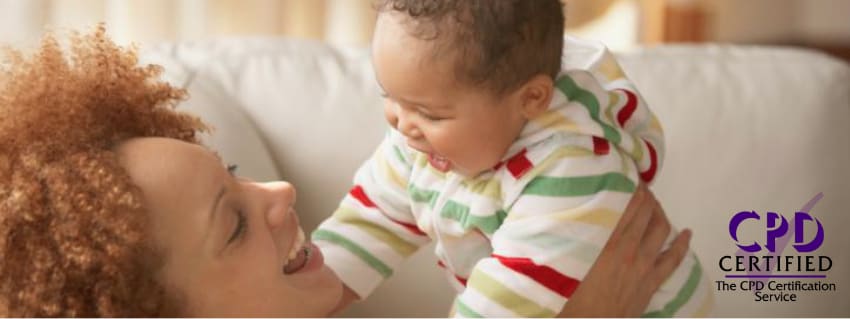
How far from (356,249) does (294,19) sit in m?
Answer: 1.51

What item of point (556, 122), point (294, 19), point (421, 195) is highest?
point (556, 122)

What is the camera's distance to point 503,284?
1.25m

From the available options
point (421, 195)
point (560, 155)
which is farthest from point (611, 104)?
point (421, 195)

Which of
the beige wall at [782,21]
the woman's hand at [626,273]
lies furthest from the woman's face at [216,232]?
the beige wall at [782,21]

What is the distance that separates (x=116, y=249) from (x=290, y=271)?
0.93ft

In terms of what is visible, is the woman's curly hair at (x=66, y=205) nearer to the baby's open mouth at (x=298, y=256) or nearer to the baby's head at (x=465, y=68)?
the baby's open mouth at (x=298, y=256)

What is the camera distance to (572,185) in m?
1.25

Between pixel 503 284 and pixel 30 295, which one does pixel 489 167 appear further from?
pixel 30 295

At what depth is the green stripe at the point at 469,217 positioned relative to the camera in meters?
1.32

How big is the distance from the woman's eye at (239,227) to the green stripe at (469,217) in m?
0.25

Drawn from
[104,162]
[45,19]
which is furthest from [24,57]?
[45,19]

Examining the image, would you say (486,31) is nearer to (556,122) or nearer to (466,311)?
(556,122)

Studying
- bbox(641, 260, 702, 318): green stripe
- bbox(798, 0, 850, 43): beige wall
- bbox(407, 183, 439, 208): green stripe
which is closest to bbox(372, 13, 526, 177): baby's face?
bbox(407, 183, 439, 208): green stripe

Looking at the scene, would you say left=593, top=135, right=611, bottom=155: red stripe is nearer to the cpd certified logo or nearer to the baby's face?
the baby's face
